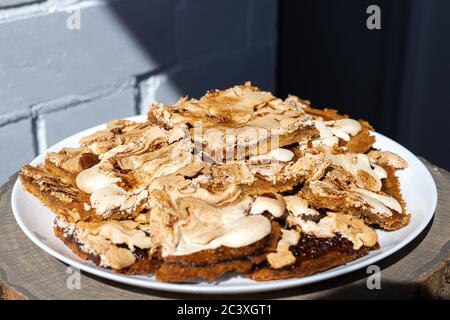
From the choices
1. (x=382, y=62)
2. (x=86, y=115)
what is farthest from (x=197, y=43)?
(x=382, y=62)

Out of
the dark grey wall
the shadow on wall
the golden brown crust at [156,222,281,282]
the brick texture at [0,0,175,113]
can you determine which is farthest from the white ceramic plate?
the dark grey wall

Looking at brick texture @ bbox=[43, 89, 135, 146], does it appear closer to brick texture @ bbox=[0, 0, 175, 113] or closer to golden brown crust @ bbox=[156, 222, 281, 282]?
brick texture @ bbox=[0, 0, 175, 113]

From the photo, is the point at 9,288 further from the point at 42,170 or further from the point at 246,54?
the point at 246,54

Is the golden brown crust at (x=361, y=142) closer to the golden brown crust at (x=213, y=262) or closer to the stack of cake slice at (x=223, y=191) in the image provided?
the stack of cake slice at (x=223, y=191)

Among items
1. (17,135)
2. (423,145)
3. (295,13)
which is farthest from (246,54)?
(17,135)

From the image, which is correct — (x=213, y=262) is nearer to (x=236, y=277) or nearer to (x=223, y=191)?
(x=236, y=277)
